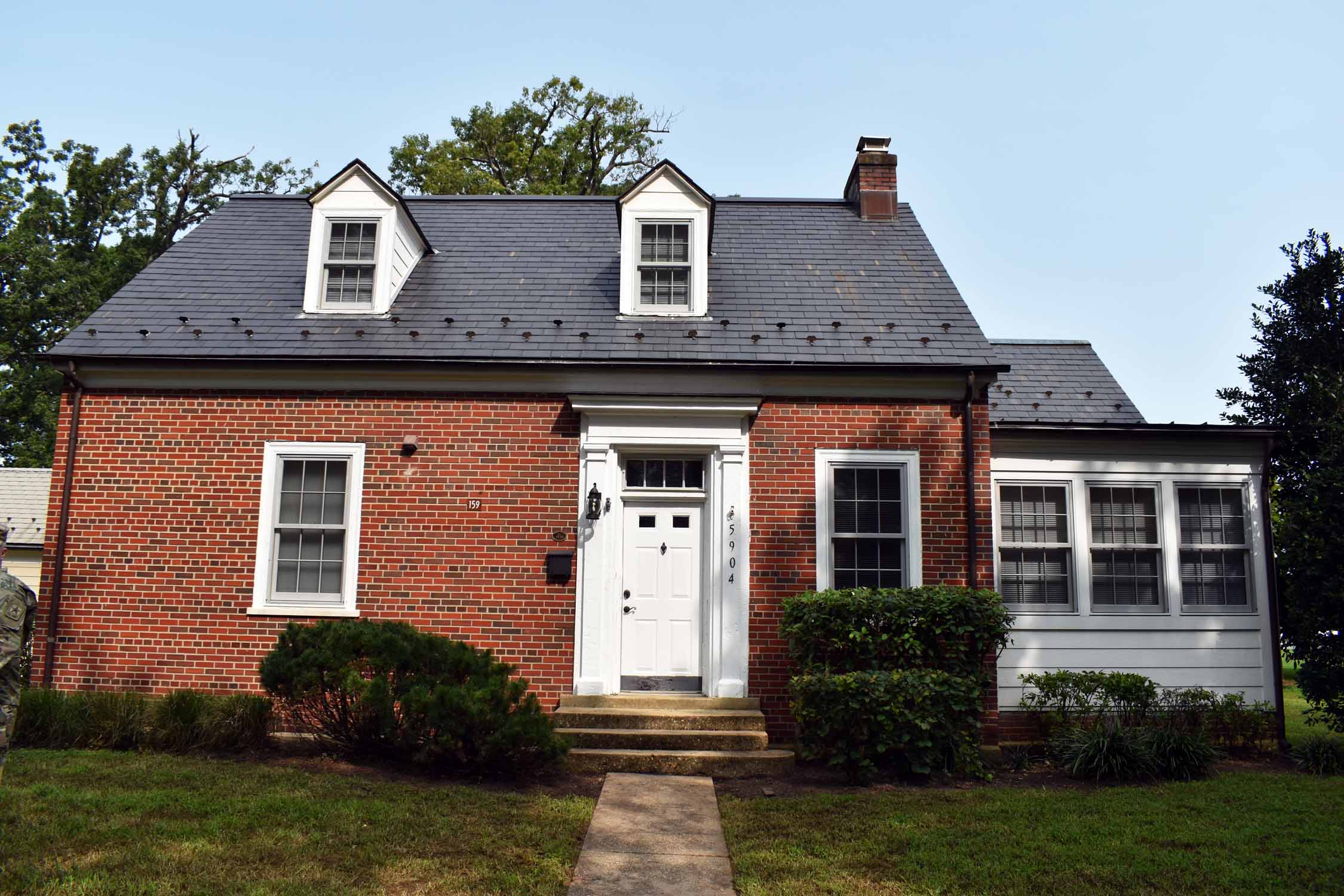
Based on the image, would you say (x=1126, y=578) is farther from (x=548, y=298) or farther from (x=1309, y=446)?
(x=548, y=298)

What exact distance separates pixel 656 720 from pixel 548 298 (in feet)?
17.1

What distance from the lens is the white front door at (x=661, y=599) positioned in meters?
9.69

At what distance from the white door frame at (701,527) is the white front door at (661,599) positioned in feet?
0.32

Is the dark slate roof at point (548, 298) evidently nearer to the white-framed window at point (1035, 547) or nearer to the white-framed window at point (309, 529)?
the white-framed window at point (309, 529)

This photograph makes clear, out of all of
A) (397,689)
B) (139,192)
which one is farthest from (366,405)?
(139,192)

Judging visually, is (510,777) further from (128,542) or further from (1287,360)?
(1287,360)

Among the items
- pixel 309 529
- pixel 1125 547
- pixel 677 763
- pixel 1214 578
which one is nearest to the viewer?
pixel 677 763

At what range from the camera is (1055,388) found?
42.7 ft

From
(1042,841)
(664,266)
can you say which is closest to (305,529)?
(664,266)

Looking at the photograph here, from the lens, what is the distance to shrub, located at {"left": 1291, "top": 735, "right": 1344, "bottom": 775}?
29.6 feet

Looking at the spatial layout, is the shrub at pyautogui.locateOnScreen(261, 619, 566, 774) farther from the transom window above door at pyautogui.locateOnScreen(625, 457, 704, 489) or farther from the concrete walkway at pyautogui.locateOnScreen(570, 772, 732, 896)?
the transom window above door at pyautogui.locateOnScreen(625, 457, 704, 489)

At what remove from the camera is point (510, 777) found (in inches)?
303

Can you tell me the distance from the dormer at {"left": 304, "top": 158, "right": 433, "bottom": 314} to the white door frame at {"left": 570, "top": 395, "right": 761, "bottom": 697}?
329 cm

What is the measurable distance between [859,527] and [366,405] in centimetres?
554
